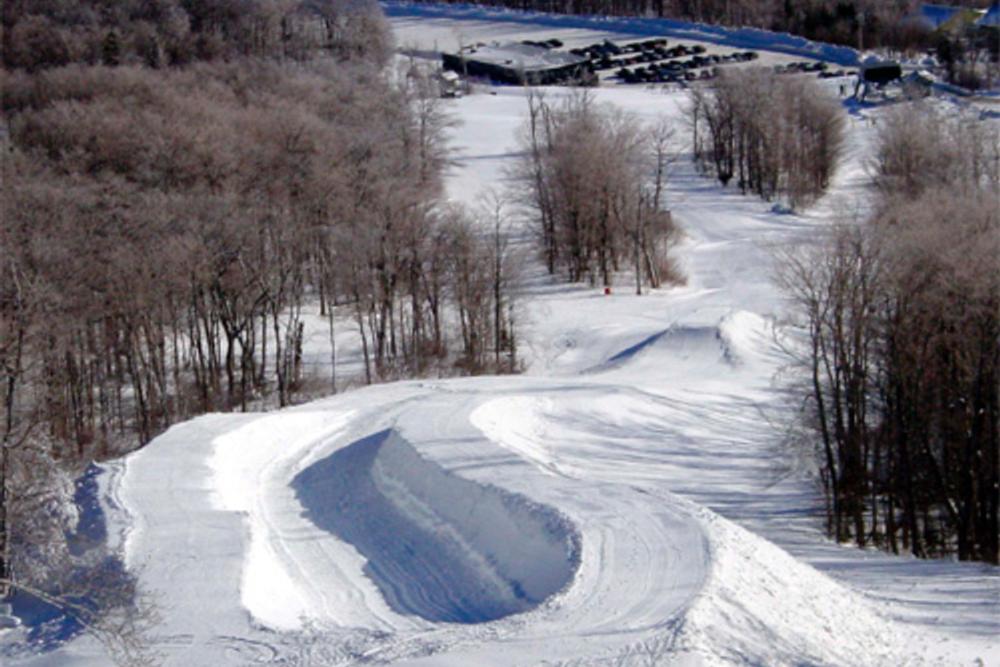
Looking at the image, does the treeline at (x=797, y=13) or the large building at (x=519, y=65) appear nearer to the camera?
the large building at (x=519, y=65)

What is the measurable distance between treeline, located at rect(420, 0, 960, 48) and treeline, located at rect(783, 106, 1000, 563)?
71.5m

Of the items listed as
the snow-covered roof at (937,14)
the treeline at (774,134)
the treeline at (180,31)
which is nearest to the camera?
the treeline at (774,134)

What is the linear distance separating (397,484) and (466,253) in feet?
70.3

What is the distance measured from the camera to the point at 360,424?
27.2 m

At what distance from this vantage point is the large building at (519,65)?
87.8m

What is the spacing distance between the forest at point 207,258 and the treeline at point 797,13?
46862mm

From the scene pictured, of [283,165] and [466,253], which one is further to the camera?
[283,165]

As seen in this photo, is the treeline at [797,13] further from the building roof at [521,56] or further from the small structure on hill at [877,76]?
the building roof at [521,56]

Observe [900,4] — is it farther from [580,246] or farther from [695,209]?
[580,246]

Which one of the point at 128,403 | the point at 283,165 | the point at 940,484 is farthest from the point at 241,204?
the point at 940,484

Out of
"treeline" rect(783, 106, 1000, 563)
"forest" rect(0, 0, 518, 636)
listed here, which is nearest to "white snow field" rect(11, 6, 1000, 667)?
"treeline" rect(783, 106, 1000, 563)

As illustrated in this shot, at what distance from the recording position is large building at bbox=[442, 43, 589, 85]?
87.8 metres

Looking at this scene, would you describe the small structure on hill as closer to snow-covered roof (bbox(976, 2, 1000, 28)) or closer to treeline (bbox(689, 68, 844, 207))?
snow-covered roof (bbox(976, 2, 1000, 28))

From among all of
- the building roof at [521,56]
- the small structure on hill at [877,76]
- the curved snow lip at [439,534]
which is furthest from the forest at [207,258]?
the small structure on hill at [877,76]
